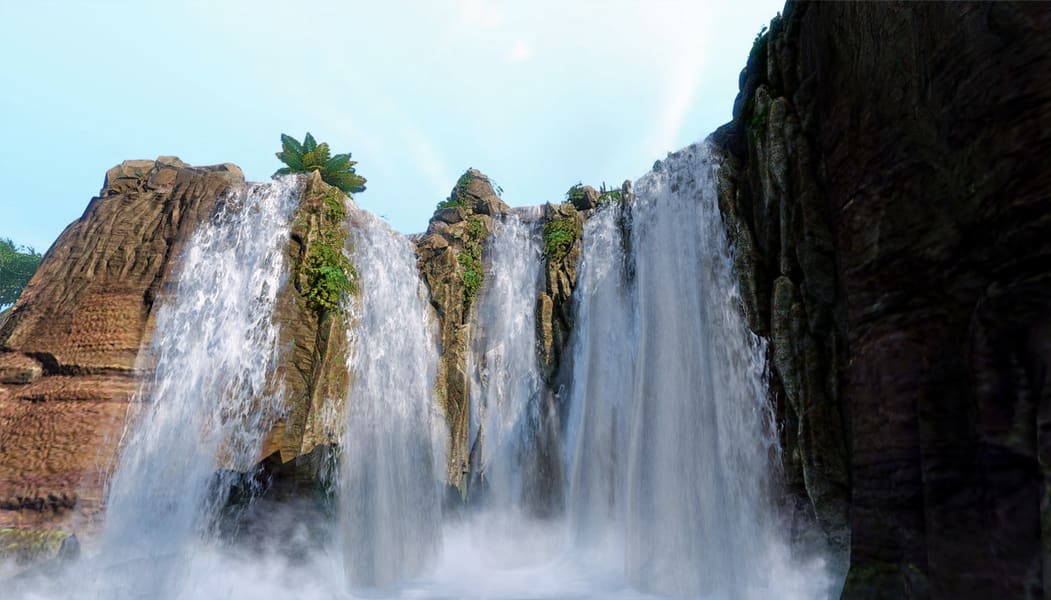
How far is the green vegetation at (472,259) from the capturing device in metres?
18.6

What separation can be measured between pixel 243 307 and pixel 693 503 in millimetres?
10153

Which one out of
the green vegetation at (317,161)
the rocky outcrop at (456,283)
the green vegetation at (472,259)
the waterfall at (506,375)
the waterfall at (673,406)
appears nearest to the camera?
the waterfall at (673,406)

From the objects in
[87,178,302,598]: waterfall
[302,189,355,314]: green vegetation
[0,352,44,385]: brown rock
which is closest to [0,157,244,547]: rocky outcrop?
[0,352,44,385]: brown rock

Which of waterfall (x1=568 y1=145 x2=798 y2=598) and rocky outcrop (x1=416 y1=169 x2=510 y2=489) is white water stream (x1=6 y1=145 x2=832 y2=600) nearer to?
waterfall (x1=568 y1=145 x2=798 y2=598)

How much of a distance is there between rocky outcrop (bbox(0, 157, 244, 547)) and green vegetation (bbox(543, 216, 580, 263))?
9.84m

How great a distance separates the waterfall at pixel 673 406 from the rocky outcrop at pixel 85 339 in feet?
34.6

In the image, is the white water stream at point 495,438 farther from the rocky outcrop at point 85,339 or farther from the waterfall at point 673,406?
the rocky outcrop at point 85,339

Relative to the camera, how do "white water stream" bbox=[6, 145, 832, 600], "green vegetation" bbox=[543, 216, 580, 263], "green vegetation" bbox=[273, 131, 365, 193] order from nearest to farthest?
"white water stream" bbox=[6, 145, 832, 600], "green vegetation" bbox=[543, 216, 580, 263], "green vegetation" bbox=[273, 131, 365, 193]

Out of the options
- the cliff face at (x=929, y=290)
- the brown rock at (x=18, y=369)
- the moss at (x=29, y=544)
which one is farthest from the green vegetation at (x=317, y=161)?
the cliff face at (x=929, y=290)

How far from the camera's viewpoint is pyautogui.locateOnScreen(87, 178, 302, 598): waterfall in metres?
9.25

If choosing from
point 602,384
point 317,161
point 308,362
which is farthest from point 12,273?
point 602,384

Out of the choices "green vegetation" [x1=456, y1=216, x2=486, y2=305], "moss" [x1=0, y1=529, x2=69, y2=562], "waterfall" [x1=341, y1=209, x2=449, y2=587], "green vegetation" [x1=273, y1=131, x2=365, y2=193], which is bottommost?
"moss" [x1=0, y1=529, x2=69, y2=562]

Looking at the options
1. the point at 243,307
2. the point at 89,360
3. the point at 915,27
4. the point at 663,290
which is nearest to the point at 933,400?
the point at 915,27

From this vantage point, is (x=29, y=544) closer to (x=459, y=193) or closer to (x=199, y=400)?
(x=199, y=400)
